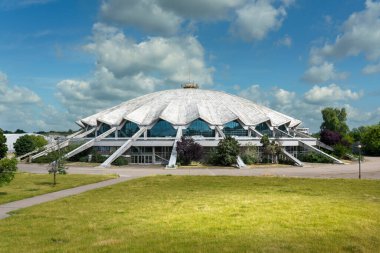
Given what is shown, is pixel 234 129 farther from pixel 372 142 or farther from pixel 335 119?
pixel 335 119

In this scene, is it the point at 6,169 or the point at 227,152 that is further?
the point at 227,152

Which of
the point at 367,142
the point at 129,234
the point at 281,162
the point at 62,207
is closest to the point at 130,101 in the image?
the point at 281,162

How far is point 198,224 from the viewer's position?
1366 centimetres

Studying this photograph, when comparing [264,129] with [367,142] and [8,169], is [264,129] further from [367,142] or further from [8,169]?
[8,169]

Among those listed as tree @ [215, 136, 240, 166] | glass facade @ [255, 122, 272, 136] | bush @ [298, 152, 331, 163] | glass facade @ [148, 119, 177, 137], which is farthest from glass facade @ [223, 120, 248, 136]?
tree @ [215, 136, 240, 166]

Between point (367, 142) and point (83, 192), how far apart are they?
3070 inches

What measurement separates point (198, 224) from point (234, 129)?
58.1m

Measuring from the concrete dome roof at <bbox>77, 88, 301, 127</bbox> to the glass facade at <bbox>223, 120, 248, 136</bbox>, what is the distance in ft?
3.78

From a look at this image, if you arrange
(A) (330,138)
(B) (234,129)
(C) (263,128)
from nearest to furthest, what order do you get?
(B) (234,129)
(A) (330,138)
(C) (263,128)

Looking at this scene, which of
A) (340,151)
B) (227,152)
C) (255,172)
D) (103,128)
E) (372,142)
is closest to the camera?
(255,172)

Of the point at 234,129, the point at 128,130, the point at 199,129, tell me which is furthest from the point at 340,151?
the point at 128,130

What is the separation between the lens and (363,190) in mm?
24672

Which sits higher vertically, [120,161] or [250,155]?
[250,155]

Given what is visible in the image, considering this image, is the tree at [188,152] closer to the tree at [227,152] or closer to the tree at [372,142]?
the tree at [227,152]
